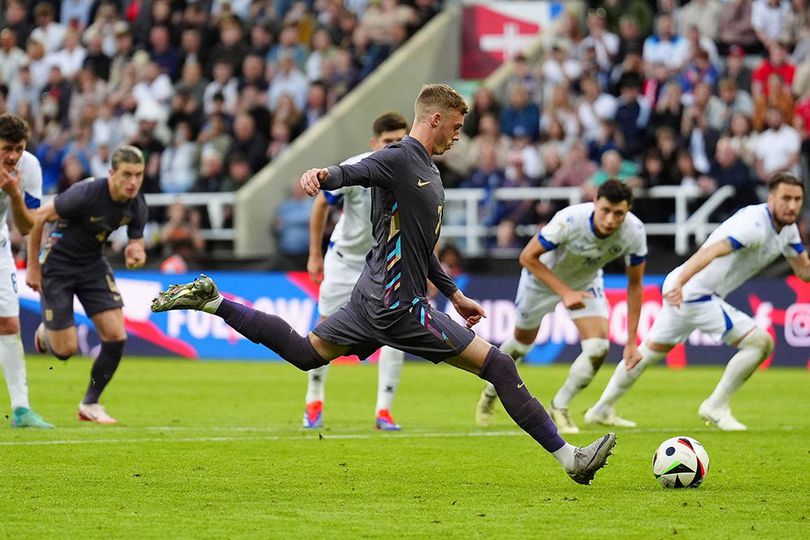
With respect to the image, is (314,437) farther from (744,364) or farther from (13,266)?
(744,364)

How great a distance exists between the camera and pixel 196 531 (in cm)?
736

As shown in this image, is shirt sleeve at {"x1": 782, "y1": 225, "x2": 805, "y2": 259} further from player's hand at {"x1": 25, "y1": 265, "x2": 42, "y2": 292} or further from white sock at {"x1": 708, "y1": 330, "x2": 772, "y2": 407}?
player's hand at {"x1": 25, "y1": 265, "x2": 42, "y2": 292}

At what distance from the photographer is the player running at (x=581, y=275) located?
1195 cm

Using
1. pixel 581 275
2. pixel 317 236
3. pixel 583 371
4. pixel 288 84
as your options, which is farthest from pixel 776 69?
pixel 317 236

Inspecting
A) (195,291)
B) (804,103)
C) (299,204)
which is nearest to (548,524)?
(195,291)

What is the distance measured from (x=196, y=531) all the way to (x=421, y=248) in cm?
243

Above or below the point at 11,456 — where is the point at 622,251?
above

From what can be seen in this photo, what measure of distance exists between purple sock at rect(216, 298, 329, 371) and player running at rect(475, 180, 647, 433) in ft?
9.36

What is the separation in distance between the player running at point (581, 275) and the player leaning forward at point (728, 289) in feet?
1.07

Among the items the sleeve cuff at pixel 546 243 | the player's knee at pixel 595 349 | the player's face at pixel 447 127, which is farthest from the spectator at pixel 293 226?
the player's face at pixel 447 127

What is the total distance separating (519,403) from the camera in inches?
346

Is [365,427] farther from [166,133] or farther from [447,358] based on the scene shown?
[166,133]

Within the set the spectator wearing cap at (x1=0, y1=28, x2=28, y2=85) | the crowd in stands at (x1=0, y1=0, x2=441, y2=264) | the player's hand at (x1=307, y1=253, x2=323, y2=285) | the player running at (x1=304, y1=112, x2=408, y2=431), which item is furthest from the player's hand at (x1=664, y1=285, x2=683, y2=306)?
the spectator wearing cap at (x1=0, y1=28, x2=28, y2=85)

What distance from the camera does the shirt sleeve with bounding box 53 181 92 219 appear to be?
12.7 meters
